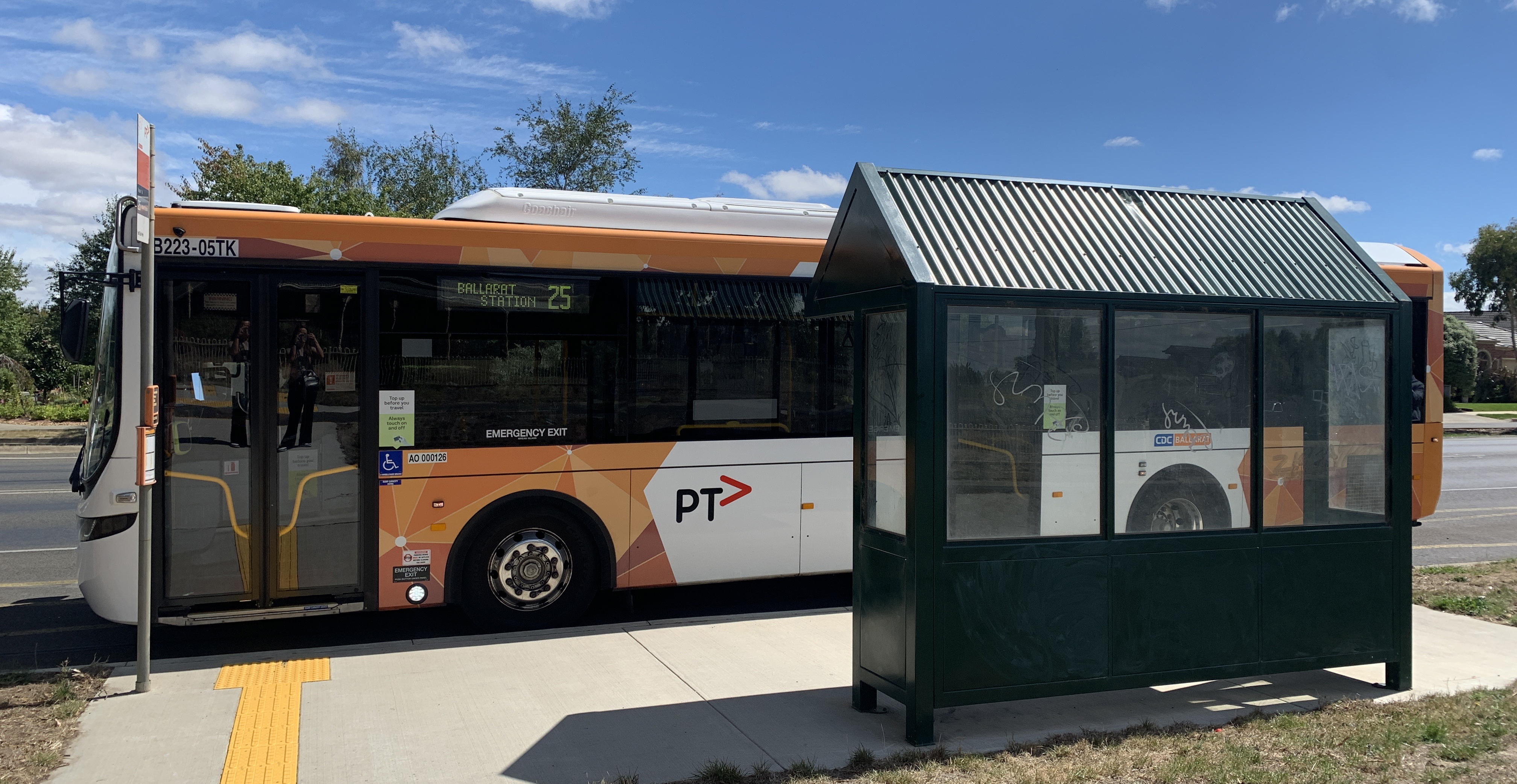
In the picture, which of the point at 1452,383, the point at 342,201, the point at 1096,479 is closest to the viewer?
the point at 1096,479

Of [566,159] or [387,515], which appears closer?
[387,515]

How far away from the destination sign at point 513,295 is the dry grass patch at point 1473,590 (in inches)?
279

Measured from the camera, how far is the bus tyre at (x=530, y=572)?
7.57 metres

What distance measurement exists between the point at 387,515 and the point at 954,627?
13.3 ft

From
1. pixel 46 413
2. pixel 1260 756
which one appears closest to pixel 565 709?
pixel 1260 756

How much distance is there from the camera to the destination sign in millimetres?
7426

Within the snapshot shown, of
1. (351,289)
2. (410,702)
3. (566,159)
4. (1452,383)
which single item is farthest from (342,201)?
(1452,383)

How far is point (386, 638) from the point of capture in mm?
7559

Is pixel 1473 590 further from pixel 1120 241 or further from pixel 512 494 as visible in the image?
pixel 512 494

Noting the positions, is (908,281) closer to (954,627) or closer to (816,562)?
(954,627)

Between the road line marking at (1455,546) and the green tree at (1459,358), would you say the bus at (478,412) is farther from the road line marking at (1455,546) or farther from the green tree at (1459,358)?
the green tree at (1459,358)

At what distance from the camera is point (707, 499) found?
8047 mm

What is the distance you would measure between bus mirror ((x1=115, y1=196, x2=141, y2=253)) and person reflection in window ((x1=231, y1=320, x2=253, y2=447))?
2.59ft

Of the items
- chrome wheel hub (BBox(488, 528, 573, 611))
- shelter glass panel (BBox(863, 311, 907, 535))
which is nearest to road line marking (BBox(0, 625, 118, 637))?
chrome wheel hub (BBox(488, 528, 573, 611))
